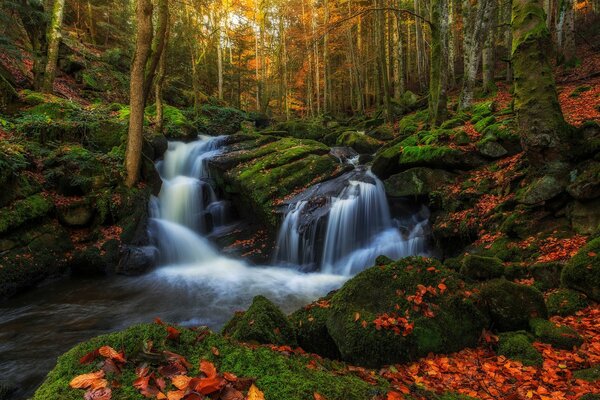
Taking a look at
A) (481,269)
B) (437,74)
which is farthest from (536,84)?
(437,74)

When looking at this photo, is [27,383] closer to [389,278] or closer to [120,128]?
[389,278]

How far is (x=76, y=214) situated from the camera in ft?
32.0

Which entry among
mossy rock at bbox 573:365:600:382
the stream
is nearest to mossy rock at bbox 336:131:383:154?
the stream

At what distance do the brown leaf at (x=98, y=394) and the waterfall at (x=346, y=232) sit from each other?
844cm

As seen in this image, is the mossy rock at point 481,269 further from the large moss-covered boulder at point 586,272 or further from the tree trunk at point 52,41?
the tree trunk at point 52,41

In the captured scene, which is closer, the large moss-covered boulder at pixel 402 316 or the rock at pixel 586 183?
the large moss-covered boulder at pixel 402 316

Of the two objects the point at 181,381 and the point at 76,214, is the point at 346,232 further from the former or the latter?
the point at 181,381

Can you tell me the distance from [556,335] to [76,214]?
36.3 ft

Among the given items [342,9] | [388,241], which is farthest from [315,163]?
[342,9]

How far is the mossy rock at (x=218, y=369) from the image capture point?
1746 mm

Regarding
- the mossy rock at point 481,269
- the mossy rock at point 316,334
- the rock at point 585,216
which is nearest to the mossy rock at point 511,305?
the mossy rock at point 481,269

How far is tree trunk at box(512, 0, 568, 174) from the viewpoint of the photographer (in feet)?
20.6

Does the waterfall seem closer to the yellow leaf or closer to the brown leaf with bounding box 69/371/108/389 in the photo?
the yellow leaf

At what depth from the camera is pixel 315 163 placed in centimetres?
1355
